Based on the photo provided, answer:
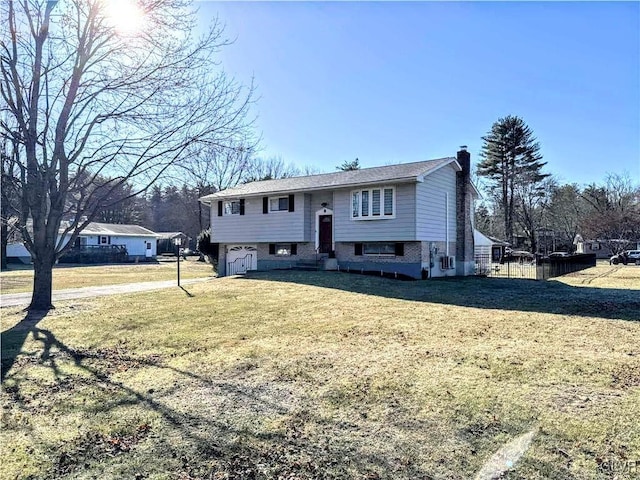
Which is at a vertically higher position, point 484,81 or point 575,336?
point 484,81

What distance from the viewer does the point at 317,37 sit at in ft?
38.2

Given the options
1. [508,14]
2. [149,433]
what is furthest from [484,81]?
[149,433]

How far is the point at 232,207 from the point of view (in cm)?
2580

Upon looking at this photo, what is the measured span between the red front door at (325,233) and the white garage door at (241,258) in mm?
4845

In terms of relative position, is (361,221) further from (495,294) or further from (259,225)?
(495,294)

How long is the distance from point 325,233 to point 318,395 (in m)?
17.6

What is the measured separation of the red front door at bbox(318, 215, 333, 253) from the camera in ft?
72.4

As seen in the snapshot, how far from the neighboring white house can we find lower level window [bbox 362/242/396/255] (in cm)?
3033

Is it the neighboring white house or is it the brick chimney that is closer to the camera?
the brick chimney

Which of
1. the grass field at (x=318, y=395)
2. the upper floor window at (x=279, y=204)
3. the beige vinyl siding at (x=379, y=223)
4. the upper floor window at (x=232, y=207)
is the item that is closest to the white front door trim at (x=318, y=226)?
A: the beige vinyl siding at (x=379, y=223)

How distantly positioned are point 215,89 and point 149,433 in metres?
8.66

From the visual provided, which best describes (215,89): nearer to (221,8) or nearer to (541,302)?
(221,8)

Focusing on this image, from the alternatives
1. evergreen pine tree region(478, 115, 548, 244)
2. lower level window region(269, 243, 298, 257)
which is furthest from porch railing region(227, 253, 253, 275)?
evergreen pine tree region(478, 115, 548, 244)

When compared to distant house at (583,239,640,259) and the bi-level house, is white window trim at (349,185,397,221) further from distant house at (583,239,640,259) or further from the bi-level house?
distant house at (583,239,640,259)
